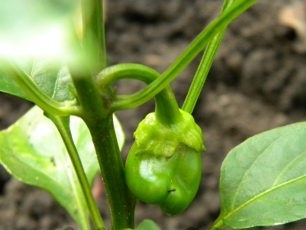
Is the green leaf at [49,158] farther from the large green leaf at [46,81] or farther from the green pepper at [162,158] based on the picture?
the green pepper at [162,158]

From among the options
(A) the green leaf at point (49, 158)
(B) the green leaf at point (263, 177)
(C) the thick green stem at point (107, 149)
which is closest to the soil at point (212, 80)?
(A) the green leaf at point (49, 158)

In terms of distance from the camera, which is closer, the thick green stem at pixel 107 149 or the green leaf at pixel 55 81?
the thick green stem at pixel 107 149

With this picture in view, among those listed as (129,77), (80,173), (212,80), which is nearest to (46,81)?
(80,173)

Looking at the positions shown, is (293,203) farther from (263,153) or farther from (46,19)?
(46,19)

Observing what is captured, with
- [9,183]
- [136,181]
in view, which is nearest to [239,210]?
[136,181]

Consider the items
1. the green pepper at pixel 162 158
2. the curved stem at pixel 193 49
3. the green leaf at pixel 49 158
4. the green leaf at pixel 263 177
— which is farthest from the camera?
the green leaf at pixel 49 158

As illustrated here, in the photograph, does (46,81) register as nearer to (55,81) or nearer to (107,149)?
(55,81)

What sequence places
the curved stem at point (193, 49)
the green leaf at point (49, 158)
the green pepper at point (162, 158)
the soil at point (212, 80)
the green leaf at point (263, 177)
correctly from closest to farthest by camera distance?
the curved stem at point (193, 49), the green pepper at point (162, 158), the green leaf at point (263, 177), the green leaf at point (49, 158), the soil at point (212, 80)
